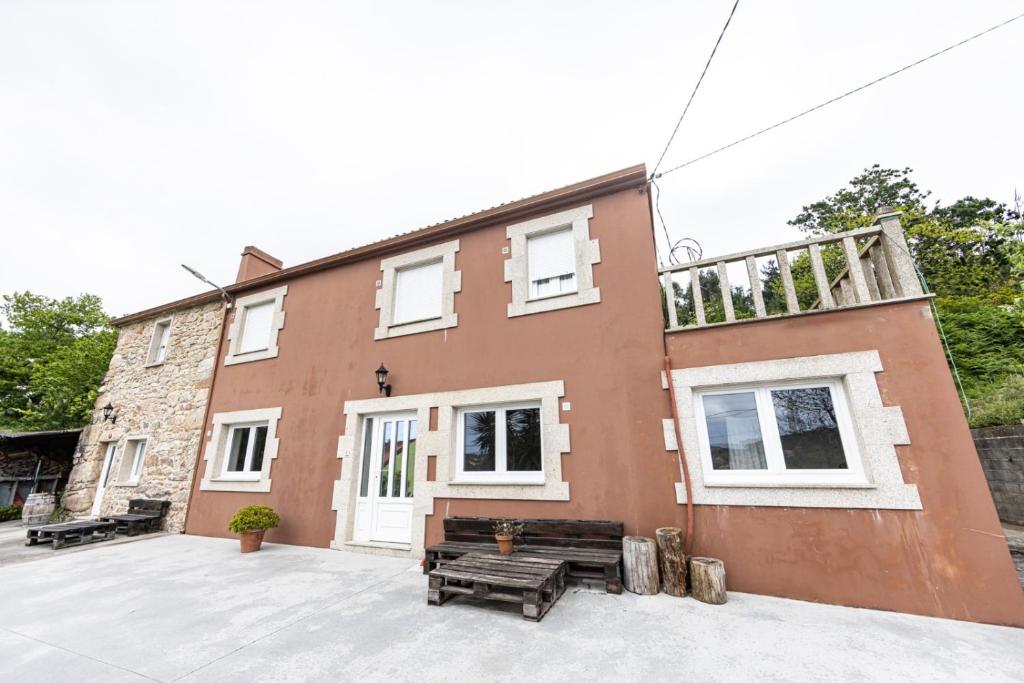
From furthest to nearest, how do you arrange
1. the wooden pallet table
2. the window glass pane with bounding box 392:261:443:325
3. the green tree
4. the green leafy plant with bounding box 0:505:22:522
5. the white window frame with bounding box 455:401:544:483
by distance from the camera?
the green tree → the green leafy plant with bounding box 0:505:22:522 → the window glass pane with bounding box 392:261:443:325 → the white window frame with bounding box 455:401:544:483 → the wooden pallet table

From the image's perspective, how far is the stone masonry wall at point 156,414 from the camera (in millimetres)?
7828

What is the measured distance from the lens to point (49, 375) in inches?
598

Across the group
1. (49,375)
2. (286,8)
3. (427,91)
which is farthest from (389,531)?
(49,375)

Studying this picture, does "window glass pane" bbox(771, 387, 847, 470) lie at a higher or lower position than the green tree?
A: lower

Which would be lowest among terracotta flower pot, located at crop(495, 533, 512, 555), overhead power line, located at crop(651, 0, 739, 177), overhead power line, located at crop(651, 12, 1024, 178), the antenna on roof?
terracotta flower pot, located at crop(495, 533, 512, 555)

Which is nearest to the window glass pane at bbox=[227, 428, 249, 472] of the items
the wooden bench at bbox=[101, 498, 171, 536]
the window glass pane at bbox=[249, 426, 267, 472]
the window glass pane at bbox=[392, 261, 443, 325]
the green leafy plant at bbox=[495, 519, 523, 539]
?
the window glass pane at bbox=[249, 426, 267, 472]

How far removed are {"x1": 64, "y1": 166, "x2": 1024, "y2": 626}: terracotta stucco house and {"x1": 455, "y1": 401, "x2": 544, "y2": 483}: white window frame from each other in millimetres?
31

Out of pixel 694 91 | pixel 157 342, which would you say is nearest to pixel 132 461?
pixel 157 342

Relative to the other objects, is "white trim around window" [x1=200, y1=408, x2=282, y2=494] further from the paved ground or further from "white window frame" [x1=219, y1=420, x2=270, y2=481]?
the paved ground

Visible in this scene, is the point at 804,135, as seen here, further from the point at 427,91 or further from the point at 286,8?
the point at 286,8

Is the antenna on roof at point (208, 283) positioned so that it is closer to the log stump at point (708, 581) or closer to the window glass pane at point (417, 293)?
the window glass pane at point (417, 293)

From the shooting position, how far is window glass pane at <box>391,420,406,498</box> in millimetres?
5824

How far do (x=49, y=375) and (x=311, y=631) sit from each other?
21884 millimetres

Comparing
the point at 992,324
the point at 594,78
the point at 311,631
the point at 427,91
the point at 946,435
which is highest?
the point at 427,91
